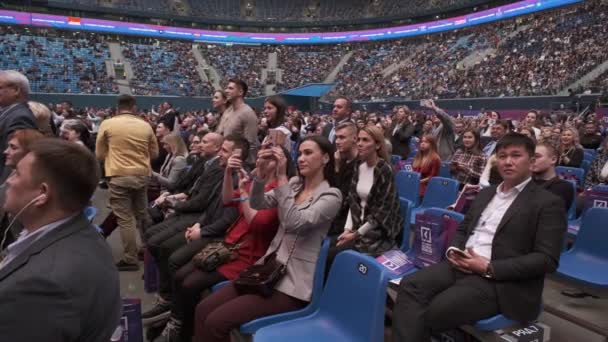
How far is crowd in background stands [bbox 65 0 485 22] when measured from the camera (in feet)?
132

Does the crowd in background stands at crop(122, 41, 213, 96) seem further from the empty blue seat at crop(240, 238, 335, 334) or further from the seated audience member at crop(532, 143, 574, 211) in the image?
the empty blue seat at crop(240, 238, 335, 334)

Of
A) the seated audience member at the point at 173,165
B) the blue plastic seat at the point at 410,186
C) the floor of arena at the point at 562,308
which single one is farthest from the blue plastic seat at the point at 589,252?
the seated audience member at the point at 173,165

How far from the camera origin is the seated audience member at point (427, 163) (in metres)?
5.30

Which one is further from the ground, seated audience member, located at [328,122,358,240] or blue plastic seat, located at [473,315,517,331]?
seated audience member, located at [328,122,358,240]

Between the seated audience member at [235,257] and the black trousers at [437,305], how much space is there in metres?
0.93

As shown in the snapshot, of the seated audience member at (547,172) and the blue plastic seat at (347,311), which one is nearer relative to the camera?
the blue plastic seat at (347,311)

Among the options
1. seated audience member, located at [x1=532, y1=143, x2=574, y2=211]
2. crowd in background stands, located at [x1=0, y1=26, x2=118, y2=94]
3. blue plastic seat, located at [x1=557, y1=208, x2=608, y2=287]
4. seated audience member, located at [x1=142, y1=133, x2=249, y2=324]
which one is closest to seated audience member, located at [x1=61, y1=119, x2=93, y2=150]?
seated audience member, located at [x1=142, y1=133, x2=249, y2=324]

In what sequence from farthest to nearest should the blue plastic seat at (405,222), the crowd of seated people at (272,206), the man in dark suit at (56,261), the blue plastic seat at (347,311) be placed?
the blue plastic seat at (405,222) → the crowd of seated people at (272,206) → the blue plastic seat at (347,311) → the man in dark suit at (56,261)

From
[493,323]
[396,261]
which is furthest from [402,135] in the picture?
[493,323]

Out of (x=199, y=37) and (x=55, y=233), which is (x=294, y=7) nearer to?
(x=199, y=37)

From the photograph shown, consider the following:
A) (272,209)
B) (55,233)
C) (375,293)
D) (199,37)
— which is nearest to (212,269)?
(272,209)

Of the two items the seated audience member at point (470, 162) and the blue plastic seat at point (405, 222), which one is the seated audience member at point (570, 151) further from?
the blue plastic seat at point (405, 222)

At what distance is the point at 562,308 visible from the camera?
3615mm

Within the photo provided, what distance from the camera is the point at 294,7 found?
1820 inches
